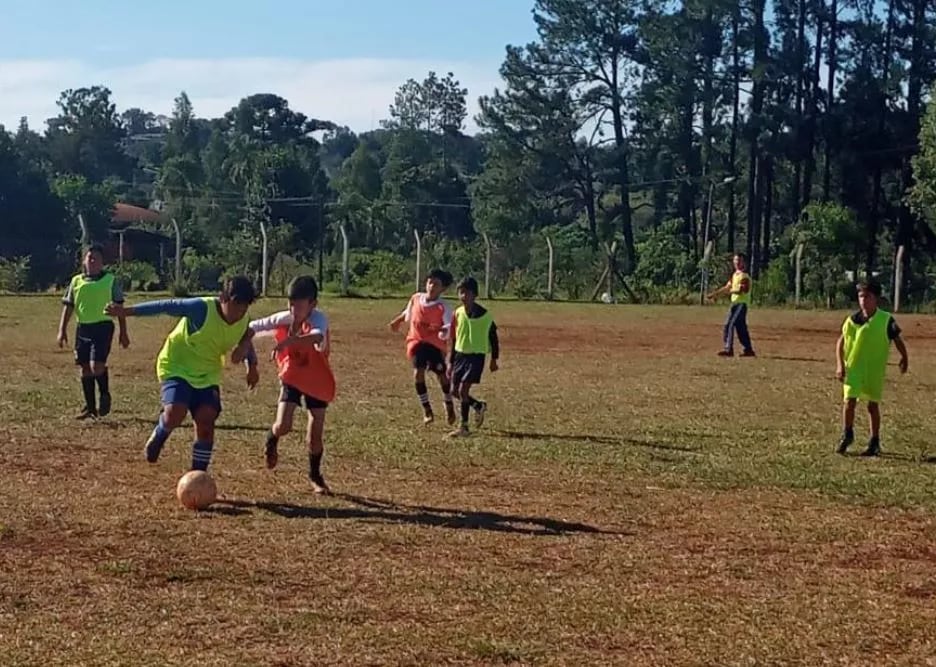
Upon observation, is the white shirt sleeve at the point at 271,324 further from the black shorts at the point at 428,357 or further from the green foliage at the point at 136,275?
the green foliage at the point at 136,275

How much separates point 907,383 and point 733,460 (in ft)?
28.0

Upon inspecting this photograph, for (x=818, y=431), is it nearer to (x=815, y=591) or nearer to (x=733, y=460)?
(x=733, y=460)

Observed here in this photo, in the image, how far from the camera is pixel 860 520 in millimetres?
9359

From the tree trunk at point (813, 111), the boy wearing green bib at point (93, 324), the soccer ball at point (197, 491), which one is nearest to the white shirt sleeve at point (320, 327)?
the soccer ball at point (197, 491)

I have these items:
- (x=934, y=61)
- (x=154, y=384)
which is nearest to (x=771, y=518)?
(x=154, y=384)

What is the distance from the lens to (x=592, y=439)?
42.9 ft

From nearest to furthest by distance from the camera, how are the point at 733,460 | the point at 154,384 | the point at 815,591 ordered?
the point at 815,591 < the point at 733,460 < the point at 154,384

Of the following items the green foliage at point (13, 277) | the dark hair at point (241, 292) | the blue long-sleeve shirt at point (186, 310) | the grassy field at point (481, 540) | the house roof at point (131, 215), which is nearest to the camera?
the grassy field at point (481, 540)

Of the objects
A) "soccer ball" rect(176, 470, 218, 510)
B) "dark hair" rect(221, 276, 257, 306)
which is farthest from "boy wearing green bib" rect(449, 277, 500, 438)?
"soccer ball" rect(176, 470, 218, 510)

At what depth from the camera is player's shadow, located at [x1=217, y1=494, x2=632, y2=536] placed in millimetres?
8727

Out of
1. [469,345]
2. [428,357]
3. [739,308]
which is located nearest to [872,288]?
[469,345]

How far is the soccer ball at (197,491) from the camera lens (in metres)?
8.96

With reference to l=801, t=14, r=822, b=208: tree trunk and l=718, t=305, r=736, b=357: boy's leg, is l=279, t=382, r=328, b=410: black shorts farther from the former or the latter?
l=801, t=14, r=822, b=208: tree trunk

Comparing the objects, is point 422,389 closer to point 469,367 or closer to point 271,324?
point 469,367
